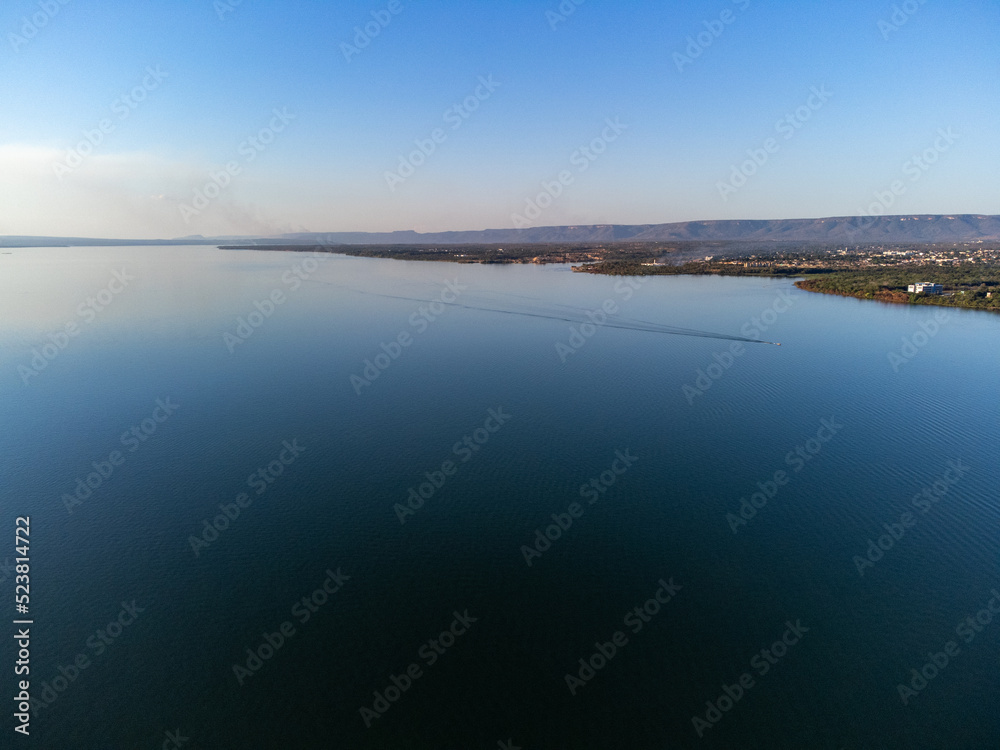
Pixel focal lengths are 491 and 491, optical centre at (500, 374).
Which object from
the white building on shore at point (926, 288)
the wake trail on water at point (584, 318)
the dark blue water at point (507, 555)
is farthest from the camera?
the white building on shore at point (926, 288)

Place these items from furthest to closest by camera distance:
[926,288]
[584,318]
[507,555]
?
[926,288] < [584,318] < [507,555]

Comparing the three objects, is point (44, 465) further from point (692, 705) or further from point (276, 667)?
point (692, 705)

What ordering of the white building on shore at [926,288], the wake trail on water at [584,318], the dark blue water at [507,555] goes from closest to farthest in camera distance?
the dark blue water at [507,555] → the wake trail on water at [584,318] → the white building on shore at [926,288]

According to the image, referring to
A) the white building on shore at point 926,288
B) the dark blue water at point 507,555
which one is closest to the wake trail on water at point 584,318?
the dark blue water at point 507,555

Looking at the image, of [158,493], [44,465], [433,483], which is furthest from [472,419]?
[44,465]

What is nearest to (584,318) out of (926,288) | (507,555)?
(507,555)

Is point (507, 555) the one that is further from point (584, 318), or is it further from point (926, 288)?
point (926, 288)

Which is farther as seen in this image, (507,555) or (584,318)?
(584,318)

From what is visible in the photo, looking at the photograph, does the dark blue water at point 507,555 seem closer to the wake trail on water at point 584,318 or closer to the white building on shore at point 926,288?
the wake trail on water at point 584,318
